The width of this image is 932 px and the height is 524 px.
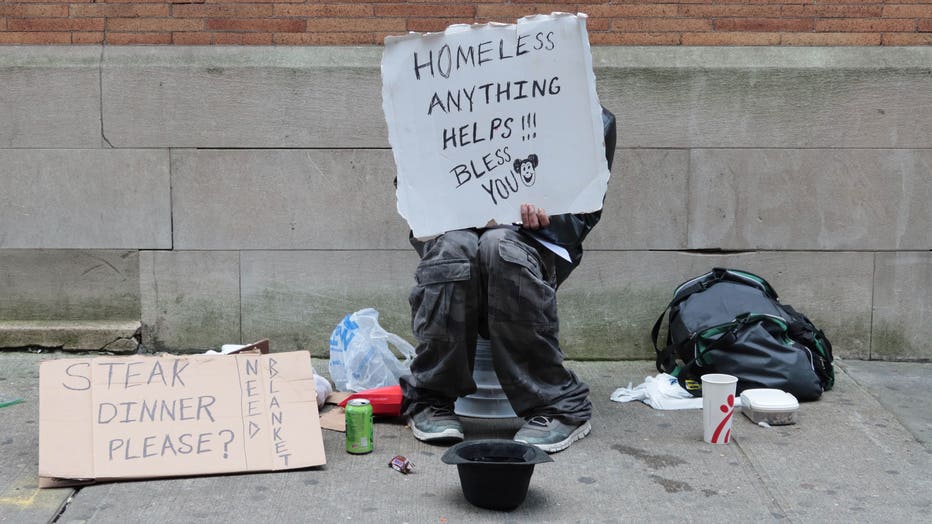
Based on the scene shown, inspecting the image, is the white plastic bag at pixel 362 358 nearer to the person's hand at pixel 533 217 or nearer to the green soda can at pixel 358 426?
the green soda can at pixel 358 426

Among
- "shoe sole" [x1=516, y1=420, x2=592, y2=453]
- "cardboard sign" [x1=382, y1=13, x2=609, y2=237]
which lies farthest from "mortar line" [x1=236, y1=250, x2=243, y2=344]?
"shoe sole" [x1=516, y1=420, x2=592, y2=453]

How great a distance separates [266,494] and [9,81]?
2.87 meters

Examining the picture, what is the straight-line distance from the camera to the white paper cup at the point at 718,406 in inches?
150

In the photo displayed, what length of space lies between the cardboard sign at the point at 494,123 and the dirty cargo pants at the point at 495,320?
131 millimetres

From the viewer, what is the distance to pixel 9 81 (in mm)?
5000

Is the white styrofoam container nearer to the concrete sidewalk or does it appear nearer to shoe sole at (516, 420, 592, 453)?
the concrete sidewalk

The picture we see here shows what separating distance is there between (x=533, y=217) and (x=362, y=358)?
119 centimetres

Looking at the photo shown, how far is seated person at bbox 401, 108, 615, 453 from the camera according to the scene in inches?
147

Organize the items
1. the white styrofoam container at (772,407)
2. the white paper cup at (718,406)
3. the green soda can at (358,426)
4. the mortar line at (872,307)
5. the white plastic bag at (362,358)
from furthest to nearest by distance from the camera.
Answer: the mortar line at (872,307)
the white plastic bag at (362,358)
the white styrofoam container at (772,407)
the white paper cup at (718,406)
the green soda can at (358,426)

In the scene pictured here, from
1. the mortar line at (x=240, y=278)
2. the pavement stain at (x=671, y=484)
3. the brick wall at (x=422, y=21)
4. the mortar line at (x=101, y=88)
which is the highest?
the brick wall at (x=422, y=21)

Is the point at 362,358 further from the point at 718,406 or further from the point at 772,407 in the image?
the point at 772,407

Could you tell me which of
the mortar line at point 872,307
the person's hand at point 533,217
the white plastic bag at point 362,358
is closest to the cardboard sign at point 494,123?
the person's hand at point 533,217

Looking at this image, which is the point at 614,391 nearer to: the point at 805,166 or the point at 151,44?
the point at 805,166

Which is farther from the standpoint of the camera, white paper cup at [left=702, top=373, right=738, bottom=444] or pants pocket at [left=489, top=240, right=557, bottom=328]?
white paper cup at [left=702, top=373, right=738, bottom=444]
